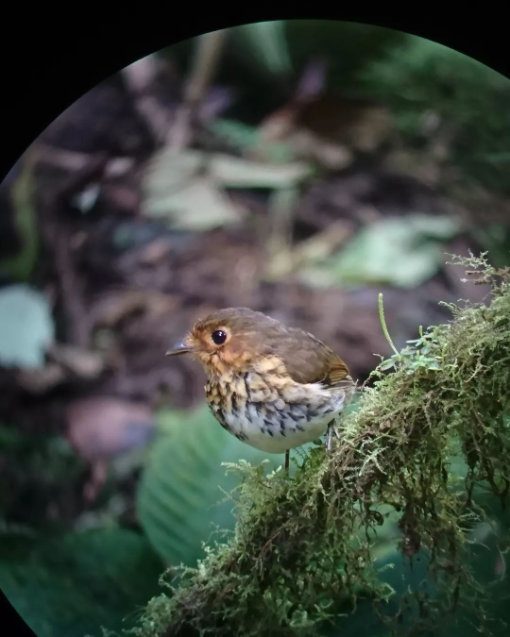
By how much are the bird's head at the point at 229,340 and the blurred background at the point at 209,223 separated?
853mm

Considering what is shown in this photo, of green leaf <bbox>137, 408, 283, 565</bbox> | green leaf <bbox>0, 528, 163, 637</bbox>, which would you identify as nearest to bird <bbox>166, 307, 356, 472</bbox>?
green leaf <bbox>137, 408, 283, 565</bbox>

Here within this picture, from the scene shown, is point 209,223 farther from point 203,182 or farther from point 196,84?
point 196,84

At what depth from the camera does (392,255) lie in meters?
2.36

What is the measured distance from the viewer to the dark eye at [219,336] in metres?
1.27

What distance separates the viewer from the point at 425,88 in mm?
2279

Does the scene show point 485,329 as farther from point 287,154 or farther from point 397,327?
point 287,154

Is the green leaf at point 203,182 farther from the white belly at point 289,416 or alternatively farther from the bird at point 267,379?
the white belly at point 289,416

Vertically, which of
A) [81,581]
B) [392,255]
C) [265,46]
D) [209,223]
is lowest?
[81,581]

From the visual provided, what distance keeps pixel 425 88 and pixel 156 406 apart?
113cm

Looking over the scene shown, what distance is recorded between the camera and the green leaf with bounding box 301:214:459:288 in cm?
232

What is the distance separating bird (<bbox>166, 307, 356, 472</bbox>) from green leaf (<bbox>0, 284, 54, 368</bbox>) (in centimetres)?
105

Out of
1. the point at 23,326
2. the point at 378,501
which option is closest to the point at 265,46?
the point at 23,326

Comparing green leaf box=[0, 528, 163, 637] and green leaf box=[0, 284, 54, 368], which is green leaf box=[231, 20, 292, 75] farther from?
green leaf box=[0, 528, 163, 637]

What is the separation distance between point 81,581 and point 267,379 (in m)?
0.81
